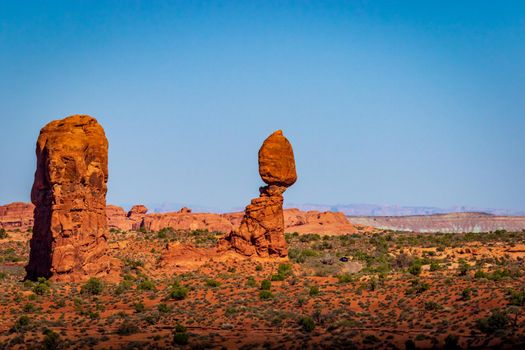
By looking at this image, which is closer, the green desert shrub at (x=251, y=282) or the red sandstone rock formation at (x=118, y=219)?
the green desert shrub at (x=251, y=282)

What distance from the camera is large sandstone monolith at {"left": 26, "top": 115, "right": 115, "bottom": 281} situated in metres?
55.3

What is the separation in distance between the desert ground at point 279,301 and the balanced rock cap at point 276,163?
5512 millimetres

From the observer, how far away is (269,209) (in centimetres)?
6203

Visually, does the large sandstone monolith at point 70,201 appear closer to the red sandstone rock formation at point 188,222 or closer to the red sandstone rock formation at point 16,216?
the red sandstone rock formation at point 16,216

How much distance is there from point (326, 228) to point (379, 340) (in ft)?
261

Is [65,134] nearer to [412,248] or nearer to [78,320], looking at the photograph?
[78,320]

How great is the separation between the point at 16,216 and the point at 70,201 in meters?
71.3

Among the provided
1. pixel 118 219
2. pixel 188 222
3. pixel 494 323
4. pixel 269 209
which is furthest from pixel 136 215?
pixel 494 323

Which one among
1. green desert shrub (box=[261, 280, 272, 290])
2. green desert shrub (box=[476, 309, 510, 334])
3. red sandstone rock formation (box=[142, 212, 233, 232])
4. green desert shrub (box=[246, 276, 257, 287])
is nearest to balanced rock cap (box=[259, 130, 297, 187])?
green desert shrub (box=[246, 276, 257, 287])

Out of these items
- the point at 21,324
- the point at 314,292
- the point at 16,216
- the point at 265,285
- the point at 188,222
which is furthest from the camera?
the point at 188,222

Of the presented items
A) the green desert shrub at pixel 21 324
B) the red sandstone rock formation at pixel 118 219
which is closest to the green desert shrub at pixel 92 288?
the green desert shrub at pixel 21 324

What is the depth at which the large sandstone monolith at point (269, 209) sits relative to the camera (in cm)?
6178

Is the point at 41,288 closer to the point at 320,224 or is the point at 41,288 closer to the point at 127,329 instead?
the point at 127,329

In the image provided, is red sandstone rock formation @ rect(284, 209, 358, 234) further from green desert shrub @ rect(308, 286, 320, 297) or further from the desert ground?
green desert shrub @ rect(308, 286, 320, 297)
